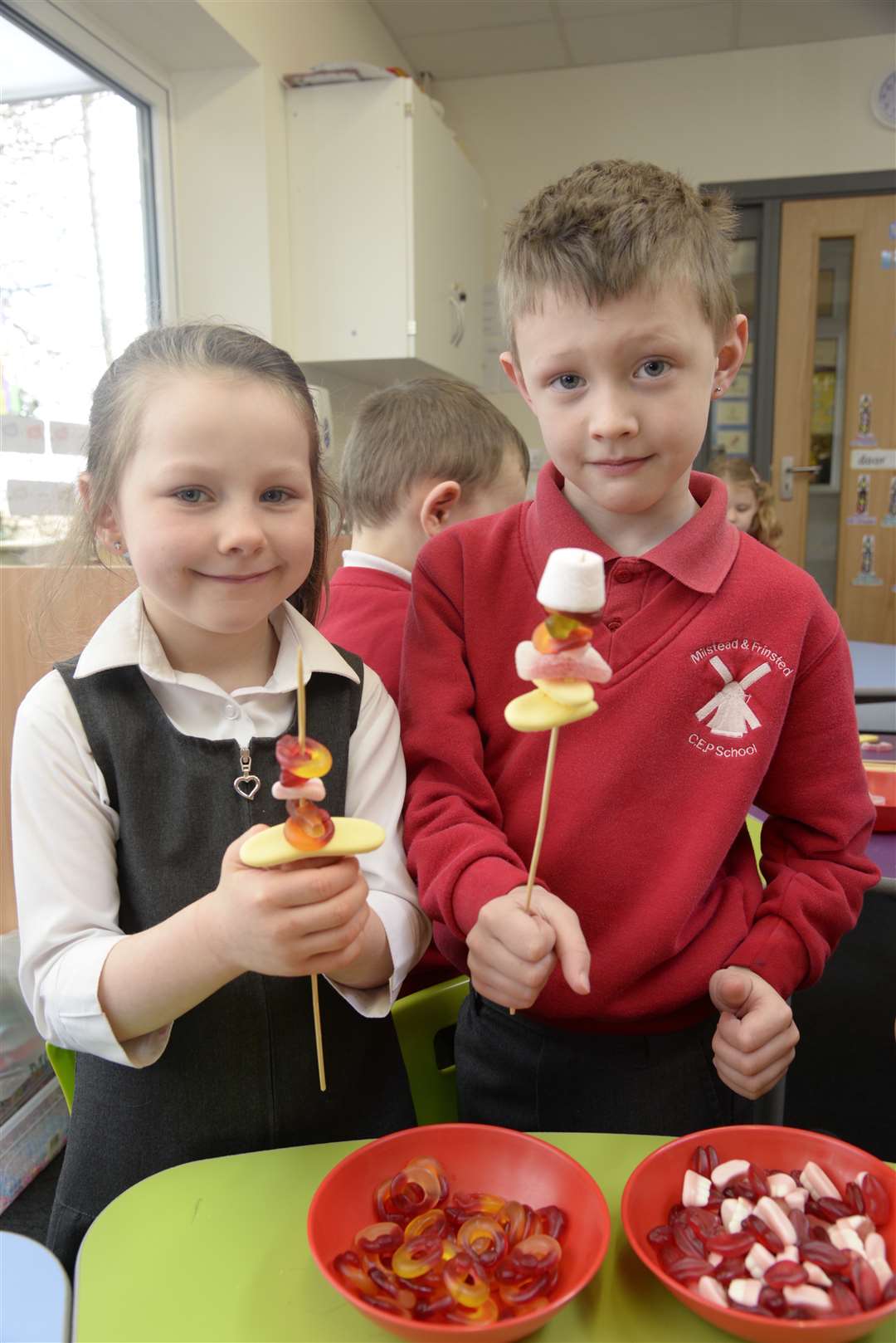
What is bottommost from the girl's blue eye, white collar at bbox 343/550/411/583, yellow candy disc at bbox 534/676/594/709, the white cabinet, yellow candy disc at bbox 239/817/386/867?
yellow candy disc at bbox 239/817/386/867

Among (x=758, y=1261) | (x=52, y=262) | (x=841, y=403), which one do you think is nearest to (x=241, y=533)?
(x=758, y=1261)

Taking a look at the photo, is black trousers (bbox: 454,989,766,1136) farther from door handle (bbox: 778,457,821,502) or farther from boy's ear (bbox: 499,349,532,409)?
door handle (bbox: 778,457,821,502)

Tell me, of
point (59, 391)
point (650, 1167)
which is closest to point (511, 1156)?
point (650, 1167)

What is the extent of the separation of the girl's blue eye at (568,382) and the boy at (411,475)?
61 centimetres

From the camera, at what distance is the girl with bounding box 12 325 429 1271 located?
2.68 feet

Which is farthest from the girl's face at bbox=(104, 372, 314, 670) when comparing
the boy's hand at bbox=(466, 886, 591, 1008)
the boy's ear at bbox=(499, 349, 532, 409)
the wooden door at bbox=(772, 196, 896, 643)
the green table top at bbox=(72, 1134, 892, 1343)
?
the wooden door at bbox=(772, 196, 896, 643)

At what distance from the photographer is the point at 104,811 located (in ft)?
2.86

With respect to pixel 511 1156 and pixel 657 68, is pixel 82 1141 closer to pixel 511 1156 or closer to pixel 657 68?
pixel 511 1156

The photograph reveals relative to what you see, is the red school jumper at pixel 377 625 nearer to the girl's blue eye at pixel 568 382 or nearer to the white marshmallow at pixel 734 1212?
the girl's blue eye at pixel 568 382

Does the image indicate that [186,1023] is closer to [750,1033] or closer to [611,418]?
[750,1033]

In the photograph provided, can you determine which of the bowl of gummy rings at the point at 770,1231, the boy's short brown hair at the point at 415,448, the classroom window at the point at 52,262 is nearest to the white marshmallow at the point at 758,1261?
the bowl of gummy rings at the point at 770,1231

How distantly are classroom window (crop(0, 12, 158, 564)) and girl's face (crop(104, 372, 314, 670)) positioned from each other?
4.03 feet

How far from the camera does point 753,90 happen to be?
453 centimetres

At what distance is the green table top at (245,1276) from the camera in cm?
60
